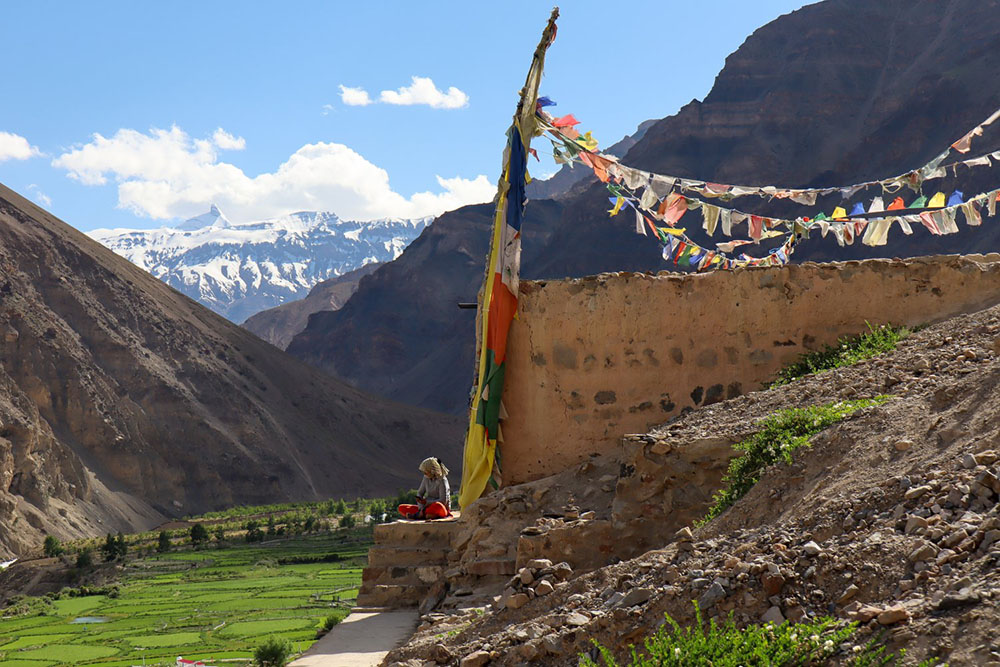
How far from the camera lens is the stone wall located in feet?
26.7

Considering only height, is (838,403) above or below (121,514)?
above

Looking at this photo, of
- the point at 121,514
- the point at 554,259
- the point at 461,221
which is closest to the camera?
the point at 121,514

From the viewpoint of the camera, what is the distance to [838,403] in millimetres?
5871

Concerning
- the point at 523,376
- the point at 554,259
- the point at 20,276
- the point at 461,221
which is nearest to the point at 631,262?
the point at 554,259

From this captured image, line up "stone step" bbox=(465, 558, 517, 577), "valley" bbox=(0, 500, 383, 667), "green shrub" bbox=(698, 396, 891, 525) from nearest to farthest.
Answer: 1. "green shrub" bbox=(698, 396, 891, 525)
2. "stone step" bbox=(465, 558, 517, 577)
3. "valley" bbox=(0, 500, 383, 667)

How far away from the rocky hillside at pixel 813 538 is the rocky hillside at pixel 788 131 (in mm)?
46969

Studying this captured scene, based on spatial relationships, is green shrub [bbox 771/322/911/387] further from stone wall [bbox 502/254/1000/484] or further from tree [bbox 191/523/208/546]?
tree [bbox 191/523/208/546]

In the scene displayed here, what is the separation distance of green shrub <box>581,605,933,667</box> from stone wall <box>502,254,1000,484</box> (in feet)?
15.4

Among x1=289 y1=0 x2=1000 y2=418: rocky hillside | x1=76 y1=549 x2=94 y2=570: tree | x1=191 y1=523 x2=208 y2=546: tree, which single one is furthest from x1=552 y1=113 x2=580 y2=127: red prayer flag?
x1=289 y1=0 x2=1000 y2=418: rocky hillside

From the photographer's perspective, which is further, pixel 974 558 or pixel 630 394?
pixel 630 394

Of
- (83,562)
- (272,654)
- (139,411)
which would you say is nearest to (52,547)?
(83,562)

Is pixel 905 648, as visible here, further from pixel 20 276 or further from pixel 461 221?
pixel 461 221

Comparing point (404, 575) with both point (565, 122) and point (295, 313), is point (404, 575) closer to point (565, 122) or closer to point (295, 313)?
point (565, 122)

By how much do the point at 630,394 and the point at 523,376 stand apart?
912 mm
